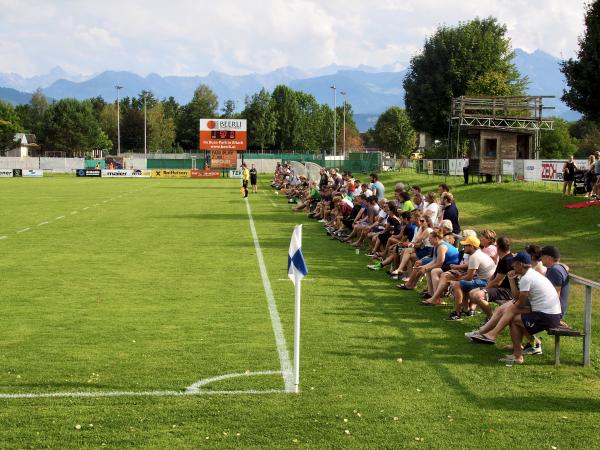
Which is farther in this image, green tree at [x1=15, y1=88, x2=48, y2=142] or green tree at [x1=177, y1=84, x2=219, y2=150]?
green tree at [x1=15, y1=88, x2=48, y2=142]

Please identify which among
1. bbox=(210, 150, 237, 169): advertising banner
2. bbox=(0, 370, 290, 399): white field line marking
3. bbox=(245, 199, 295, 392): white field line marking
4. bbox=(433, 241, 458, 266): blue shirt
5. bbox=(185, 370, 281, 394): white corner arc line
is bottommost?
bbox=(0, 370, 290, 399): white field line marking

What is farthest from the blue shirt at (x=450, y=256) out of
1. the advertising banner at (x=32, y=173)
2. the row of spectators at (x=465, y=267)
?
the advertising banner at (x=32, y=173)

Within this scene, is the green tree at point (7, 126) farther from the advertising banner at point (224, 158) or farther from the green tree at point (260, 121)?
the advertising banner at point (224, 158)

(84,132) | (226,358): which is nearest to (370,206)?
(226,358)

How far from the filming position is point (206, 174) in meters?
72.9

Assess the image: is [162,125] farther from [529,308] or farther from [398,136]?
[529,308]

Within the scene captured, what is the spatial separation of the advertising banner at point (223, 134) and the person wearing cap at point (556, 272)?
60.4m

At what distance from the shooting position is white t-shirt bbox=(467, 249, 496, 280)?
425 inches

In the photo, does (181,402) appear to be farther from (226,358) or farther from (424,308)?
(424,308)

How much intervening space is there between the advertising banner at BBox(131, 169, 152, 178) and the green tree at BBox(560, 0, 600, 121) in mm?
48567

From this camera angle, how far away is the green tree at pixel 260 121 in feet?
387

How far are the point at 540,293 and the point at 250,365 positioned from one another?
3368 millimetres

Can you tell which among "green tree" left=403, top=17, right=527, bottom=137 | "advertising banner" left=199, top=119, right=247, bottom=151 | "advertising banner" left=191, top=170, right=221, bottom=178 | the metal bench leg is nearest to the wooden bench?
the metal bench leg

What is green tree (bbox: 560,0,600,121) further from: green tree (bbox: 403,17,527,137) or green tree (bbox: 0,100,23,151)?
green tree (bbox: 0,100,23,151)
